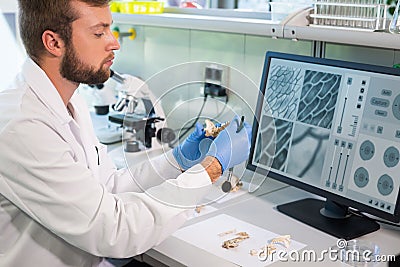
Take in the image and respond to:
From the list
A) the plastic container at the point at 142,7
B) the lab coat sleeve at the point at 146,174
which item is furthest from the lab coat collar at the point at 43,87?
the plastic container at the point at 142,7

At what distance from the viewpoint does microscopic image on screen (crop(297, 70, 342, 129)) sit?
1.43 m

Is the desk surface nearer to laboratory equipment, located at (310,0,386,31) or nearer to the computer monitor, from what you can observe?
the computer monitor

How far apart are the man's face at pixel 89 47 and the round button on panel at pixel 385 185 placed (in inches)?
28.7

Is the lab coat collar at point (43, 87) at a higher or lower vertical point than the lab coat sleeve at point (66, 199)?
higher

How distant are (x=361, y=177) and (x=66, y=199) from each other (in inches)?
28.6

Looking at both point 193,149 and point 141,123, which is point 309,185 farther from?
point 141,123

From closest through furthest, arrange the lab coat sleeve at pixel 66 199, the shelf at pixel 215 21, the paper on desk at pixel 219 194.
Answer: the lab coat sleeve at pixel 66 199
the paper on desk at pixel 219 194
the shelf at pixel 215 21

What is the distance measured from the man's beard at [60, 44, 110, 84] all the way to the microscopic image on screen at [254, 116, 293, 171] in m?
0.52

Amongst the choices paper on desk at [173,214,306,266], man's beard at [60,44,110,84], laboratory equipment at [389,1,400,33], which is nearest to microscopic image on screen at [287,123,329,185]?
paper on desk at [173,214,306,266]

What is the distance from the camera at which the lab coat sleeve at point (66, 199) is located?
1.17 meters

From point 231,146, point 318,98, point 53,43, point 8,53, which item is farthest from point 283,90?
point 8,53

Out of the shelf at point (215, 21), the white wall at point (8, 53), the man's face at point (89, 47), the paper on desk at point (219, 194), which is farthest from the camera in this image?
the white wall at point (8, 53)

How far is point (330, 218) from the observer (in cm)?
147

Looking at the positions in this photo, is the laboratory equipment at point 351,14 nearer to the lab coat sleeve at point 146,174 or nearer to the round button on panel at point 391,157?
the round button on panel at point 391,157
